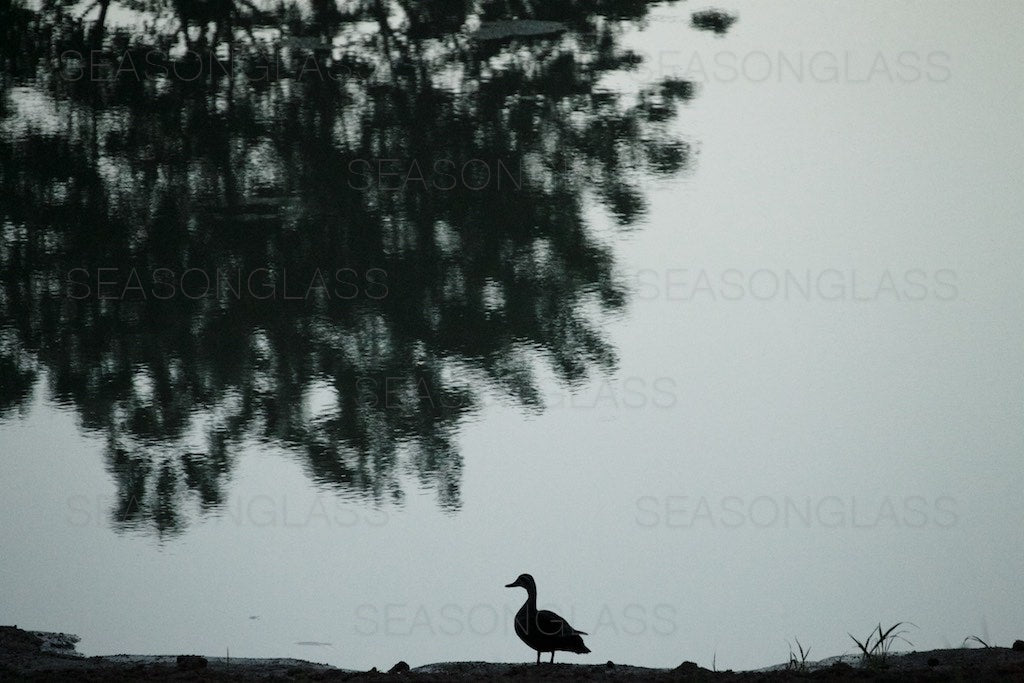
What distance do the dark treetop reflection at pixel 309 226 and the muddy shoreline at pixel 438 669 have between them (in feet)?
2.64

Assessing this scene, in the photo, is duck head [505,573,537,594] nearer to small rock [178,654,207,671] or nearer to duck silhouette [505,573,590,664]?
duck silhouette [505,573,590,664]

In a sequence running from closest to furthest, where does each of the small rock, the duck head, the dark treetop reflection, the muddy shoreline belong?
the muddy shoreline < the small rock < the duck head < the dark treetop reflection

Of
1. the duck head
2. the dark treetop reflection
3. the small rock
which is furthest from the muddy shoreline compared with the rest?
the dark treetop reflection

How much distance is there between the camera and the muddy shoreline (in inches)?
97.8

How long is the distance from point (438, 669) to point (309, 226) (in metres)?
2.54

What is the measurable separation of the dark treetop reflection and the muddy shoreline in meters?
0.80

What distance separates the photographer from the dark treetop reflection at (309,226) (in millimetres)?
4305

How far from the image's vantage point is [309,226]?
16.1ft

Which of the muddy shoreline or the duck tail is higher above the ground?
the duck tail

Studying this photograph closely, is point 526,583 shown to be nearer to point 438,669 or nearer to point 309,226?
point 438,669

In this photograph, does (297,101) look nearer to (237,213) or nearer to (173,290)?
(237,213)

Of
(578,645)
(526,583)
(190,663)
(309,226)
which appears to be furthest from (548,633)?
(309,226)

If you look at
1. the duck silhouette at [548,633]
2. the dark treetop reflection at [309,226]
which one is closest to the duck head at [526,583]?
the duck silhouette at [548,633]

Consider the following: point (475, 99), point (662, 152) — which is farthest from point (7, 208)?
point (662, 152)
